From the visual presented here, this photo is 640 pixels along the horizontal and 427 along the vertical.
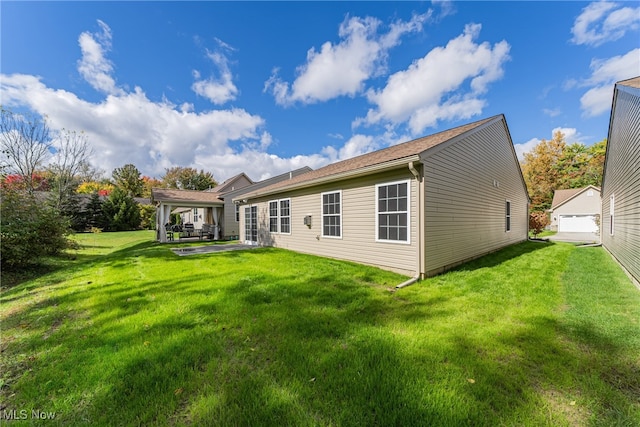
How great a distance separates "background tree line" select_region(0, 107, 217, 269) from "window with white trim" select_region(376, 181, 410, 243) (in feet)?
33.1

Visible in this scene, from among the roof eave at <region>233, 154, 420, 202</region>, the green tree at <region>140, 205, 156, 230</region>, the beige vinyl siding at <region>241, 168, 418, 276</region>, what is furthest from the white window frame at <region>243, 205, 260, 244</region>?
the green tree at <region>140, 205, 156, 230</region>

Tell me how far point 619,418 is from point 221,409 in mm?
2913

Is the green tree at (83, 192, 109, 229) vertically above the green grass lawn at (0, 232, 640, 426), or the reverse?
the green tree at (83, 192, 109, 229)

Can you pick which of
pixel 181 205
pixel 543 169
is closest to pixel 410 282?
pixel 181 205

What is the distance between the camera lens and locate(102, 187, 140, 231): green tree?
24469 millimetres

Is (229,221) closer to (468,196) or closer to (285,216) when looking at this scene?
(285,216)

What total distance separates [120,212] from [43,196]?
11.4m

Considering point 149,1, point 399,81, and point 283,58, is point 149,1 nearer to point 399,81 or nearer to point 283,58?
point 283,58

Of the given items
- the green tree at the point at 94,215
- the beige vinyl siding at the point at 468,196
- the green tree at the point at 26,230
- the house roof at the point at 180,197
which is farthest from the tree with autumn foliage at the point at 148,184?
the beige vinyl siding at the point at 468,196

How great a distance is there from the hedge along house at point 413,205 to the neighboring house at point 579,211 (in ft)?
72.2

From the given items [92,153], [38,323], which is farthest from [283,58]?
[92,153]

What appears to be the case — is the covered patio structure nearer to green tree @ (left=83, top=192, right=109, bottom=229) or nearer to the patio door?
the patio door

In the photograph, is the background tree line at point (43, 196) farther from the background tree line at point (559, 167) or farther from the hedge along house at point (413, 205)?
the background tree line at point (559, 167)

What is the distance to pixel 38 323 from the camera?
339 centimetres
